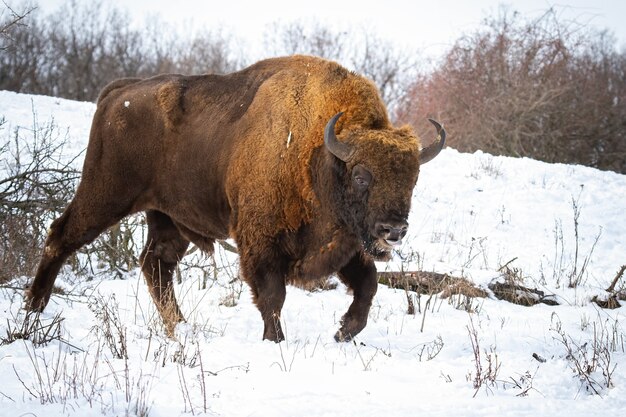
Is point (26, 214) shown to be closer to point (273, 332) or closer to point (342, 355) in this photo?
point (273, 332)

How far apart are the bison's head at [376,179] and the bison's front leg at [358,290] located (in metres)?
0.35

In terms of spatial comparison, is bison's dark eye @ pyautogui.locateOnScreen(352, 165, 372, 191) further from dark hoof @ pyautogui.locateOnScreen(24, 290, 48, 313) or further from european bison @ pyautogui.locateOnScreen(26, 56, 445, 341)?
dark hoof @ pyautogui.locateOnScreen(24, 290, 48, 313)

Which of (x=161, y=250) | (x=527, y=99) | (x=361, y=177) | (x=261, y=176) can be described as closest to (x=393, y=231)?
(x=361, y=177)

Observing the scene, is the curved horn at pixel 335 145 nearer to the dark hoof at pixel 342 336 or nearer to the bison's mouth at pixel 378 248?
the bison's mouth at pixel 378 248

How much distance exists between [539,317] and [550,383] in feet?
7.79

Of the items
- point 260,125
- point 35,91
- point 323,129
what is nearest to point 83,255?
point 260,125

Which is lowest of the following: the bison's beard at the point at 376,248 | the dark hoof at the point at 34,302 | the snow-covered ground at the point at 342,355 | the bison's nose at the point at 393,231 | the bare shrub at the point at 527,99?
the snow-covered ground at the point at 342,355

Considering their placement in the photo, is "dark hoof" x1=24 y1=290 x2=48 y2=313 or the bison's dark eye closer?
the bison's dark eye

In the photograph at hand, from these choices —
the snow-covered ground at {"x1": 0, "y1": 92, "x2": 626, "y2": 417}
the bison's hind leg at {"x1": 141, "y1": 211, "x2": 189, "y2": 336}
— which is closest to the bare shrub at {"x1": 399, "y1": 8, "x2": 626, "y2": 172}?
the snow-covered ground at {"x1": 0, "y1": 92, "x2": 626, "y2": 417}

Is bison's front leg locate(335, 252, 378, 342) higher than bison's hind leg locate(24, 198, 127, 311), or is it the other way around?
bison's hind leg locate(24, 198, 127, 311)

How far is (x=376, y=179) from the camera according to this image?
5254 mm

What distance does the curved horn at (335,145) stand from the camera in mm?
5398

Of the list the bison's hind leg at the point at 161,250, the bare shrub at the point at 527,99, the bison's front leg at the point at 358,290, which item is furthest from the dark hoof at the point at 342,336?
the bare shrub at the point at 527,99

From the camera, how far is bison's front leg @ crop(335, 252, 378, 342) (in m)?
5.59
